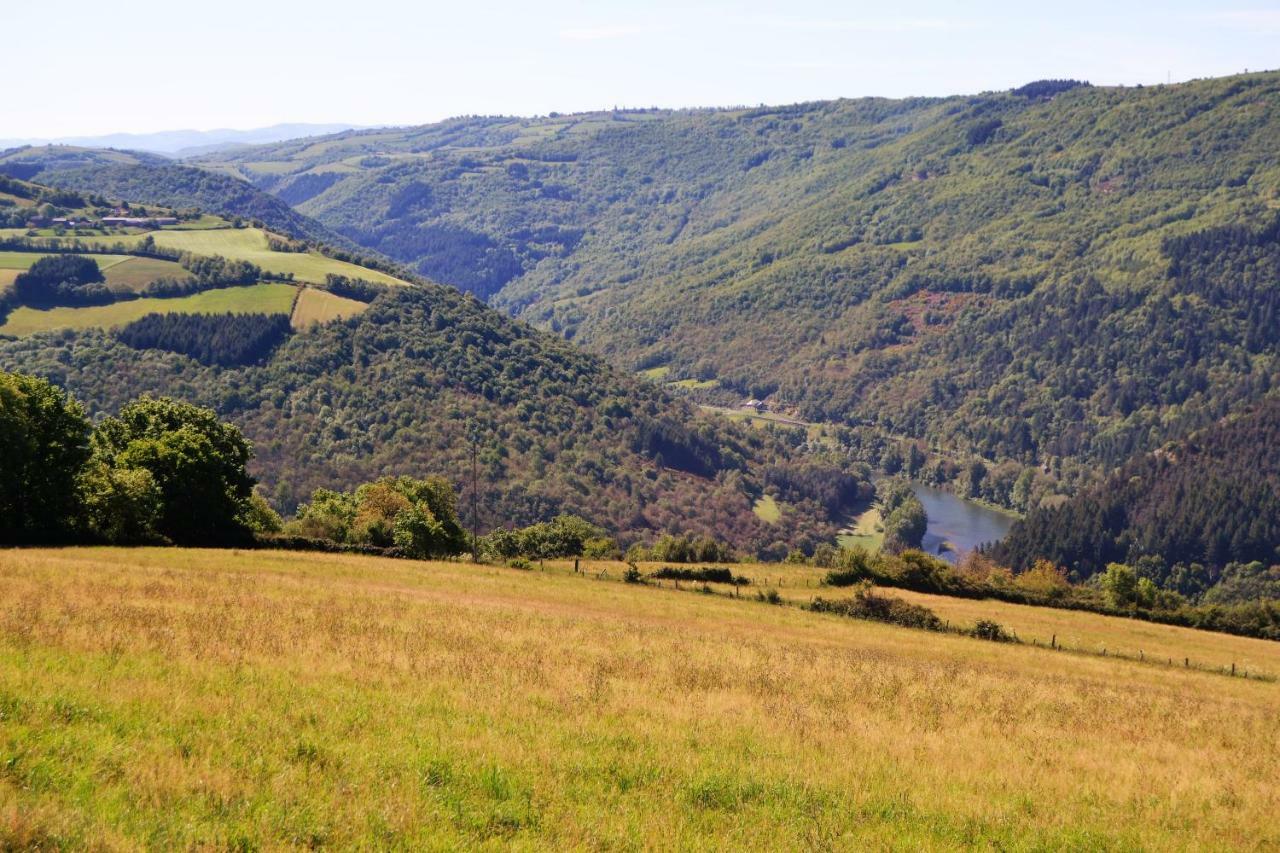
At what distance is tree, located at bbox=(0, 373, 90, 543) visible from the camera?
185 feet

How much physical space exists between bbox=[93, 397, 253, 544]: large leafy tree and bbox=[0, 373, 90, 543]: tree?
4312 millimetres

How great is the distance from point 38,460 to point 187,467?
9.14m

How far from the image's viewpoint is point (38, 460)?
5894cm

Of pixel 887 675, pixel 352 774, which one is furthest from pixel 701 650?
pixel 352 774

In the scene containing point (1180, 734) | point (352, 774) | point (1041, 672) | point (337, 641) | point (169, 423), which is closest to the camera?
point (352, 774)

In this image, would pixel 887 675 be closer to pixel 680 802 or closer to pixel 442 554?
pixel 680 802

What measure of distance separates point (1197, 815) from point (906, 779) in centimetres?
606

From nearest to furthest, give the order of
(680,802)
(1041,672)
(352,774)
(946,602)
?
(352,774) → (680,802) → (1041,672) → (946,602)

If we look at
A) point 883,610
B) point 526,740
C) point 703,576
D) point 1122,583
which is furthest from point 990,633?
point 1122,583

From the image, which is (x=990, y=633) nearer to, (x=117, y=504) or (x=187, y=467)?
(x=187, y=467)

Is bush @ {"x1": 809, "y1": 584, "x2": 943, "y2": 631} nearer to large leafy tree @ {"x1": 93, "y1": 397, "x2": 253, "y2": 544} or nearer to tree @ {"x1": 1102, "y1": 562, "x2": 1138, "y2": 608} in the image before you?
tree @ {"x1": 1102, "y1": 562, "x2": 1138, "y2": 608}

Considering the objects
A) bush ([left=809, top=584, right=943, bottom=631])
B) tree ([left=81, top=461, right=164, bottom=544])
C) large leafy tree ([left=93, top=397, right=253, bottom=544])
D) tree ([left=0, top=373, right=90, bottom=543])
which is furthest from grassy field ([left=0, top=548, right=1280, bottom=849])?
large leafy tree ([left=93, top=397, right=253, bottom=544])

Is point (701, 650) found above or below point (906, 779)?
below

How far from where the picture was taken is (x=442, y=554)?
273 feet
